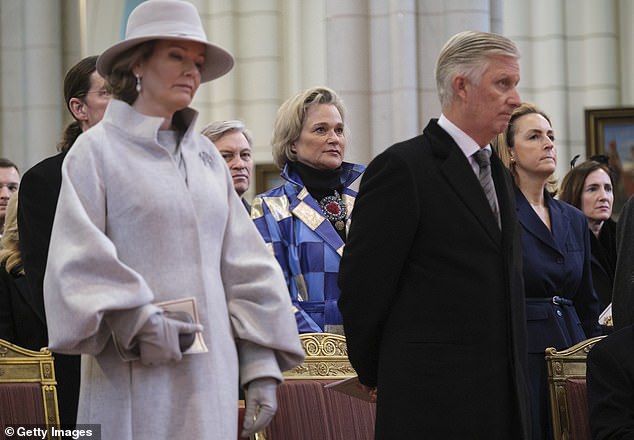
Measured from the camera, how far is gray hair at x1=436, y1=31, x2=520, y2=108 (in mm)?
3797

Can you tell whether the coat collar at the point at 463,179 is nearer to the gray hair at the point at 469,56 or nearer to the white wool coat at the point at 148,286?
the gray hair at the point at 469,56

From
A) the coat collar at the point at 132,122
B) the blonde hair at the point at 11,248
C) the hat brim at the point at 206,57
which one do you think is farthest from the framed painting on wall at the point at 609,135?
the coat collar at the point at 132,122

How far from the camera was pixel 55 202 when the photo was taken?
427cm

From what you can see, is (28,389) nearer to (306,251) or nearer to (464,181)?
(306,251)

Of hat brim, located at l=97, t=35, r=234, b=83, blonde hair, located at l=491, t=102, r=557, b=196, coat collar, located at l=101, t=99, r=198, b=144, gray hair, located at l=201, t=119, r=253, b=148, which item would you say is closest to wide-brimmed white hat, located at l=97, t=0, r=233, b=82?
hat brim, located at l=97, t=35, r=234, b=83

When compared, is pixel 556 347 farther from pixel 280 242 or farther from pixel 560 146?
pixel 560 146

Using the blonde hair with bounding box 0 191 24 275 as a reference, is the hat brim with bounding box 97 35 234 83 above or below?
above

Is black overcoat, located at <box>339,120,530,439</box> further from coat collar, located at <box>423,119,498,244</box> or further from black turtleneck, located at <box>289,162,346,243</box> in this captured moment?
black turtleneck, located at <box>289,162,346,243</box>

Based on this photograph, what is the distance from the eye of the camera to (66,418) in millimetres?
4465

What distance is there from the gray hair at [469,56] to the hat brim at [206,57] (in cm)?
74

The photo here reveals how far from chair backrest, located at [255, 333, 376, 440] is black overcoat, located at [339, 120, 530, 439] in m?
0.72

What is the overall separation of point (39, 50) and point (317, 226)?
258 inches

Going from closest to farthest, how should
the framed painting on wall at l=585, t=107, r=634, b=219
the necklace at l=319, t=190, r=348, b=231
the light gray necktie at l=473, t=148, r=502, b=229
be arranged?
the light gray necktie at l=473, t=148, r=502, b=229, the necklace at l=319, t=190, r=348, b=231, the framed painting on wall at l=585, t=107, r=634, b=219

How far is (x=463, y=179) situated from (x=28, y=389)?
5.77 ft
